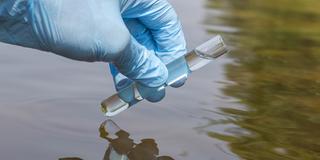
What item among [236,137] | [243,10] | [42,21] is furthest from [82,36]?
[243,10]

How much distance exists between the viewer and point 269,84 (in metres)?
3.07

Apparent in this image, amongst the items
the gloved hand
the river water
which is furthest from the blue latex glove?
the river water

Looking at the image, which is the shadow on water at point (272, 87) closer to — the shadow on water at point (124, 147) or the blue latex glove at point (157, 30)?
the shadow on water at point (124, 147)

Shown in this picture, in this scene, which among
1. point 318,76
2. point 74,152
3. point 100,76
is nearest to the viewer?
point 74,152

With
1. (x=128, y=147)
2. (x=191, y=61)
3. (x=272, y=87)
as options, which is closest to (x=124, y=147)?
(x=128, y=147)

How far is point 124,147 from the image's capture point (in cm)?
215

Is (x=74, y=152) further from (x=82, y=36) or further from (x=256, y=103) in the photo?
(x=256, y=103)

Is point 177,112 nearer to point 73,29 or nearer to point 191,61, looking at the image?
point 191,61

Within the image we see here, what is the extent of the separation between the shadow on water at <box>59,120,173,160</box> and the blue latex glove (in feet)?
0.71

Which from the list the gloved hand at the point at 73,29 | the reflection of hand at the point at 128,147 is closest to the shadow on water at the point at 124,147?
the reflection of hand at the point at 128,147

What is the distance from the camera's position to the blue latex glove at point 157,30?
6.06 ft

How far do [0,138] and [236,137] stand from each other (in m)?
0.77

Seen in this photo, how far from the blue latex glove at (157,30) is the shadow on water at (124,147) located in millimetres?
216

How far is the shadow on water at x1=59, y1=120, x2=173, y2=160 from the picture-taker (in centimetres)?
208
